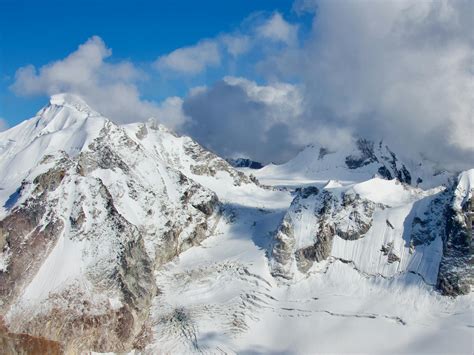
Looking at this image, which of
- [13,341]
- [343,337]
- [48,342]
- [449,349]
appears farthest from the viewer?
[343,337]

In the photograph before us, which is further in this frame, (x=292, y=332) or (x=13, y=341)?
(x=292, y=332)

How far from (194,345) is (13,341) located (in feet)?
208

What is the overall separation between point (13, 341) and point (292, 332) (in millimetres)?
86945

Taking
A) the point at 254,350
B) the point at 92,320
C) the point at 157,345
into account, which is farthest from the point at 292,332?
the point at 92,320

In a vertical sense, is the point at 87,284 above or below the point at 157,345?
above

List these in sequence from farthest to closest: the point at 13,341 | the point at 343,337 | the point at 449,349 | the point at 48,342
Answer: the point at 343,337
the point at 449,349
the point at 48,342
the point at 13,341

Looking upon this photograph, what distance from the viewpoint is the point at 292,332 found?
198 metres

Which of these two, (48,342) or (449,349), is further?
(449,349)

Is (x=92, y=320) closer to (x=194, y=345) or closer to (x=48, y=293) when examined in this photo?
(x=48, y=293)

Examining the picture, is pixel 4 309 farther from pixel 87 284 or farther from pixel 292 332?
pixel 292 332

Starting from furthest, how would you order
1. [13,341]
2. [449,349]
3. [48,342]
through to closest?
[449,349], [48,342], [13,341]

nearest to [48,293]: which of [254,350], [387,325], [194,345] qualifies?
[194,345]

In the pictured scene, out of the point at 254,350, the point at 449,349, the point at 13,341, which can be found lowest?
the point at 13,341

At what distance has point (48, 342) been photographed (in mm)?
158875
